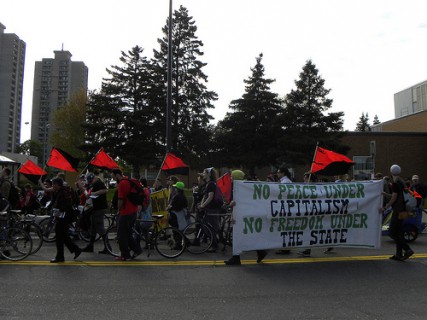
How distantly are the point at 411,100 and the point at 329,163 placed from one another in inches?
2887

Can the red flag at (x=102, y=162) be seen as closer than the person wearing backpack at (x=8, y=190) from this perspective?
No

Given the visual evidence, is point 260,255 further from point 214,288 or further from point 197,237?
point 214,288

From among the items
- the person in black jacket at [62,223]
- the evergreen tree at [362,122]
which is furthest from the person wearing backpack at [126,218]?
the evergreen tree at [362,122]

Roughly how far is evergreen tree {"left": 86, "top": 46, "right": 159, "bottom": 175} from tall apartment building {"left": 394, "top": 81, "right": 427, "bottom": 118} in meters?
51.6

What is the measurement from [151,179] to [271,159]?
21257 millimetres

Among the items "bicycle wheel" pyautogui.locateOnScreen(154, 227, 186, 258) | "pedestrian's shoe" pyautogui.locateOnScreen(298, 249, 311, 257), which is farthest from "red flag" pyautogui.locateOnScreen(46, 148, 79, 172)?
"pedestrian's shoe" pyautogui.locateOnScreen(298, 249, 311, 257)

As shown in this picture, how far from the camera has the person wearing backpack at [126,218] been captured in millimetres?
8328

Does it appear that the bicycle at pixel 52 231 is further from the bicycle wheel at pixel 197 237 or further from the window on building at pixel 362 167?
the window on building at pixel 362 167

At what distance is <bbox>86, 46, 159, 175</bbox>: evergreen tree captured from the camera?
37.9 meters

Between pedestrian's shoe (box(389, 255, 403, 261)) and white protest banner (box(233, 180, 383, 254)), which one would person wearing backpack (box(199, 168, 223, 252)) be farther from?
pedestrian's shoe (box(389, 255, 403, 261))

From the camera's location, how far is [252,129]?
4384 centimetres

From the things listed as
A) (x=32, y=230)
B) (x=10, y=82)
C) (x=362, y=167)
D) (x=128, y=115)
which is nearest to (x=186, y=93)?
(x=128, y=115)

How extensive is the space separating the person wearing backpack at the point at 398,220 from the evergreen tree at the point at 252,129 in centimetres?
3419

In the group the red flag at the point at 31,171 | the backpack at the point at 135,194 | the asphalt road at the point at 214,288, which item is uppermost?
the red flag at the point at 31,171
